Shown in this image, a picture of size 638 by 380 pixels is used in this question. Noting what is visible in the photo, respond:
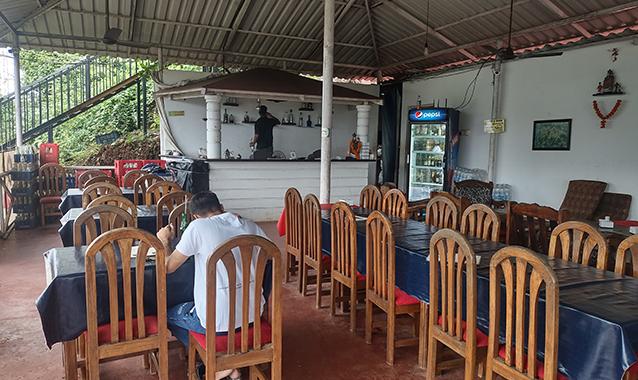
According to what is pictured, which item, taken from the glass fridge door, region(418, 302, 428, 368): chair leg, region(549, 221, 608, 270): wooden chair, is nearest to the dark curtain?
the glass fridge door

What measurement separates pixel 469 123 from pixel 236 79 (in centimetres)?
455

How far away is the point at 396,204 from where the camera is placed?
15.4ft

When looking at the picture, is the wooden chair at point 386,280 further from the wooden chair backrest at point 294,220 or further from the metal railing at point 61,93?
the metal railing at point 61,93

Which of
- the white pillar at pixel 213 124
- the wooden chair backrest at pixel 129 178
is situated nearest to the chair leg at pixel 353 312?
the wooden chair backrest at pixel 129 178

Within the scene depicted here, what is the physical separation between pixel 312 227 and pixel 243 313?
1.98 m

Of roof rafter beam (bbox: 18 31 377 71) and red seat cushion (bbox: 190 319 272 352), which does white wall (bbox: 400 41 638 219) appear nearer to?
roof rafter beam (bbox: 18 31 377 71)

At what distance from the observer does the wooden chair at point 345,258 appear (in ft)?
11.5

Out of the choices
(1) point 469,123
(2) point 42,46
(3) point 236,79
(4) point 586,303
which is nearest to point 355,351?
(4) point 586,303

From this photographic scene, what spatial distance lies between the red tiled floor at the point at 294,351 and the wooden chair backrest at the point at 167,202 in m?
1.20

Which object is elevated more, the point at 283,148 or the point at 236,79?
the point at 236,79

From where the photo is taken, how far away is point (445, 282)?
2.47m

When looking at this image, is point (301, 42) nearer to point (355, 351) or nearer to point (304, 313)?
point (304, 313)

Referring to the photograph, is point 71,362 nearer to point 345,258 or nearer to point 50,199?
point 345,258

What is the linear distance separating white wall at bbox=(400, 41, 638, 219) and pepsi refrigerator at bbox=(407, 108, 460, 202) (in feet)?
1.53
